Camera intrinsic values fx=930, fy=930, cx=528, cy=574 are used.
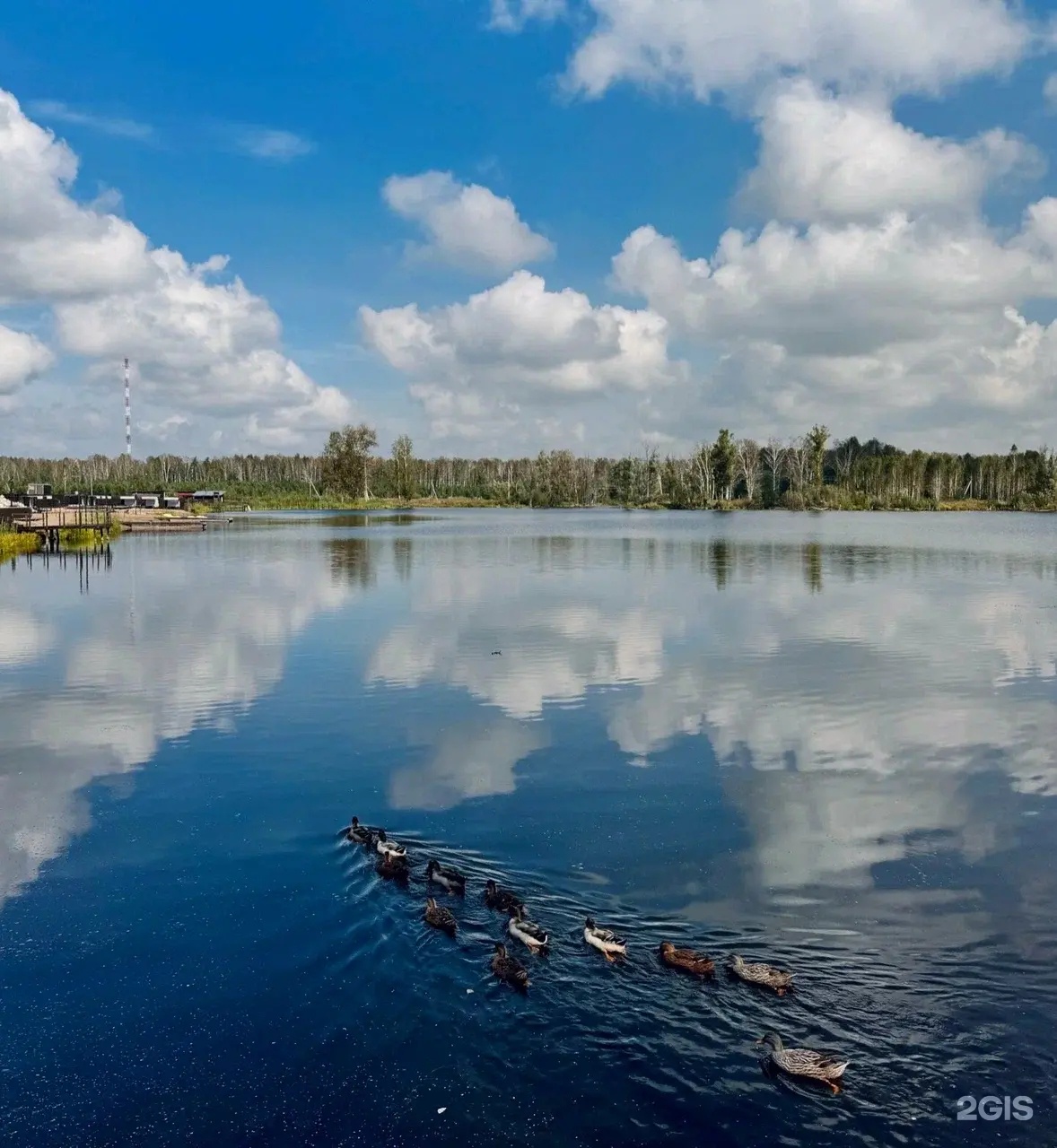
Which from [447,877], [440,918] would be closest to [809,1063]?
[440,918]

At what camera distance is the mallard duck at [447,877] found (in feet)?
38.0

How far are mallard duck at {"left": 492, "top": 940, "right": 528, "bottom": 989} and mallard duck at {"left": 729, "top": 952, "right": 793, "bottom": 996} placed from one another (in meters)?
2.15

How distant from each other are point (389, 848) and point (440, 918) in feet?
6.72

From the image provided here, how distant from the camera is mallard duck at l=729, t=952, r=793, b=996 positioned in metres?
9.29

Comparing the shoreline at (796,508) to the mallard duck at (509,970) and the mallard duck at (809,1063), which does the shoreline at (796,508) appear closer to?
the mallard duck at (509,970)

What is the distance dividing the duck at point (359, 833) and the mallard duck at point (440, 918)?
8.08ft

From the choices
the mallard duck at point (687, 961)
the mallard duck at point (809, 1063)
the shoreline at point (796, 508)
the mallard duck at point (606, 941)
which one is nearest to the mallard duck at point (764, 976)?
the mallard duck at point (687, 961)

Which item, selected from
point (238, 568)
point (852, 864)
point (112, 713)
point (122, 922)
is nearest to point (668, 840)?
point (852, 864)

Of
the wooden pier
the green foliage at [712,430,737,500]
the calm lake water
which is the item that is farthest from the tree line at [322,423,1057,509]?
the calm lake water

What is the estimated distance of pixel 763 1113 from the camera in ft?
25.3

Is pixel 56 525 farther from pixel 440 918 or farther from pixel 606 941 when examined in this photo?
pixel 606 941

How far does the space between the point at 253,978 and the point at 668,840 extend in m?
6.10

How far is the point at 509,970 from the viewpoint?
963 cm

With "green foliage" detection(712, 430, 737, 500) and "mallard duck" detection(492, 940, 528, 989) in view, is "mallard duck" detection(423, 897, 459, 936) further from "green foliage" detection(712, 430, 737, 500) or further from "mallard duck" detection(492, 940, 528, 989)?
"green foliage" detection(712, 430, 737, 500)
